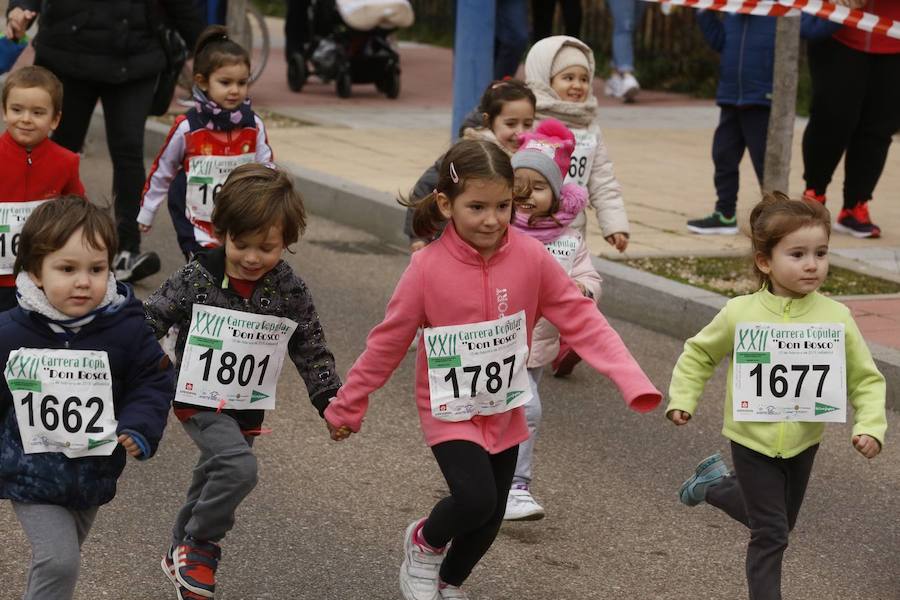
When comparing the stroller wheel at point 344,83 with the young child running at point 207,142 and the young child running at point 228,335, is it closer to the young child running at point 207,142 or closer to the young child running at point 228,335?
the young child running at point 207,142

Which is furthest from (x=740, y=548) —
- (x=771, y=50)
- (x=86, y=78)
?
(x=771, y=50)

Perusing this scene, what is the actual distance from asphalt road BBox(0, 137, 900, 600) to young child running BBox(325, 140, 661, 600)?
1.58ft

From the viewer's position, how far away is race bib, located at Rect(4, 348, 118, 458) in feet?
13.1

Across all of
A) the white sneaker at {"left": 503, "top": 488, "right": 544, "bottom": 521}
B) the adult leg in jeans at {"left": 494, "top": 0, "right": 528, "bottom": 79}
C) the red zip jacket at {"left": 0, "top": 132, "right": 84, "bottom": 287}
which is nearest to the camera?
the white sneaker at {"left": 503, "top": 488, "right": 544, "bottom": 521}

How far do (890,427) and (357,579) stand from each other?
9.32 ft

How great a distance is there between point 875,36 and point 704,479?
5289mm

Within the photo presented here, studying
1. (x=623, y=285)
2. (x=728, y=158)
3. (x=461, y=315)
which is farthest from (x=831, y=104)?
(x=461, y=315)

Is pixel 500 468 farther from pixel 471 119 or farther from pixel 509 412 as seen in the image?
pixel 471 119

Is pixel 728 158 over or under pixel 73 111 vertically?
under

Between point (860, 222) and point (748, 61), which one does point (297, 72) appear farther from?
point (860, 222)

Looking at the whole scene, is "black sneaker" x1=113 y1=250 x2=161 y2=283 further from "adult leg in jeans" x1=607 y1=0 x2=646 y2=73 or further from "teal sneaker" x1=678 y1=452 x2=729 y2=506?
"adult leg in jeans" x1=607 y1=0 x2=646 y2=73

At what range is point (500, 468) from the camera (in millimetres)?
4605

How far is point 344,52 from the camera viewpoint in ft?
54.1

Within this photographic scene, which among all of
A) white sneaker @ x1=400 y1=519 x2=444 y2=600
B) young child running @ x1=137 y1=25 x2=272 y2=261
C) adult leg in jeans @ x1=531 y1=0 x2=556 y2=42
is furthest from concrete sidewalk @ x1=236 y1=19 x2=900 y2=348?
white sneaker @ x1=400 y1=519 x2=444 y2=600
